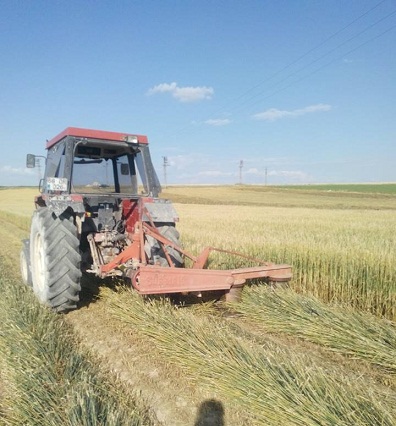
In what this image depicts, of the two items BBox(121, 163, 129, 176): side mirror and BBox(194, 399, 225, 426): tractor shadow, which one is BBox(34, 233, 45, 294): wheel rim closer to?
BBox(121, 163, 129, 176): side mirror

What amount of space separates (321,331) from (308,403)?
1440mm

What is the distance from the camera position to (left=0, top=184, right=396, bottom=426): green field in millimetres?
2227

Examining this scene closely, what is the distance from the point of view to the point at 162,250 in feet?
14.9

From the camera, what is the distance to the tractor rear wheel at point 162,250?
4453 mm

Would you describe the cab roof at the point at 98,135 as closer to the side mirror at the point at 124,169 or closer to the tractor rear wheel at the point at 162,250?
the side mirror at the point at 124,169

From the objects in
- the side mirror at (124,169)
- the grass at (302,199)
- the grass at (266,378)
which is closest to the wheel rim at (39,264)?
the grass at (266,378)

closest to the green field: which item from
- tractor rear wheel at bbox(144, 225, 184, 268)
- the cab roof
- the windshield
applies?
tractor rear wheel at bbox(144, 225, 184, 268)

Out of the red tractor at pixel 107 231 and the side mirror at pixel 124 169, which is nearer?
the red tractor at pixel 107 231

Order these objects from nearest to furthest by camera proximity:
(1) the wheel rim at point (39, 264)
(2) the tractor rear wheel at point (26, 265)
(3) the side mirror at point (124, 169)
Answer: (1) the wheel rim at point (39, 264) < (2) the tractor rear wheel at point (26, 265) < (3) the side mirror at point (124, 169)

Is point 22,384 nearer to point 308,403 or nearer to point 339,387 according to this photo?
point 308,403

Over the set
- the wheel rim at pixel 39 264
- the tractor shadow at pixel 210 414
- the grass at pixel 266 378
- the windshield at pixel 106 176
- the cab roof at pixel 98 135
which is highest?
the cab roof at pixel 98 135

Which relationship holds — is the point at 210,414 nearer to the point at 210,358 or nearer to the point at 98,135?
the point at 210,358

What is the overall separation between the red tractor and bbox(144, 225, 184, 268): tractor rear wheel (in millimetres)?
13

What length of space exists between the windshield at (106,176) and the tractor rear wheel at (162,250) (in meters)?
1.10
